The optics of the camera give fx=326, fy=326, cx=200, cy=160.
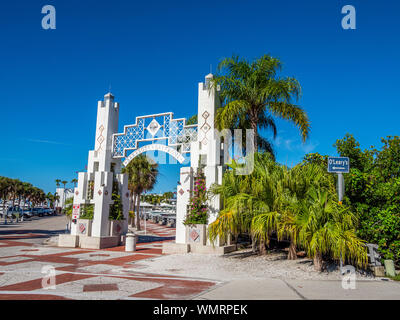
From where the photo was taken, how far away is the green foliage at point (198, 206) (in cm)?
1345

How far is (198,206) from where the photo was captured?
13586 mm

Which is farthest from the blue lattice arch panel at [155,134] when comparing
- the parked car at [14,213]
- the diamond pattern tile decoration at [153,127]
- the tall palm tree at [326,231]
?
the parked car at [14,213]

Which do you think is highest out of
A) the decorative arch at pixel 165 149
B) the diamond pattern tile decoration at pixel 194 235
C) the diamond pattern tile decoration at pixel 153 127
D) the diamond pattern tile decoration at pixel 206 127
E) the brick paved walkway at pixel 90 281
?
the diamond pattern tile decoration at pixel 153 127

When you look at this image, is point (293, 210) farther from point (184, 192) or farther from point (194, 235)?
point (184, 192)

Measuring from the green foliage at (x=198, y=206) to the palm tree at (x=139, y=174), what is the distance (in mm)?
16060

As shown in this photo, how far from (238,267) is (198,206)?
3968 mm

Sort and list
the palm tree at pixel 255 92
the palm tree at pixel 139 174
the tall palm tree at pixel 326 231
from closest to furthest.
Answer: the tall palm tree at pixel 326 231 → the palm tree at pixel 255 92 → the palm tree at pixel 139 174

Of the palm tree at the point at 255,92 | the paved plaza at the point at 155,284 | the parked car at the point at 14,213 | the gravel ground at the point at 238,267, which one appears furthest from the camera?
the parked car at the point at 14,213

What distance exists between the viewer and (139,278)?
27.6 feet

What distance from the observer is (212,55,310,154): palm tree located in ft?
43.5

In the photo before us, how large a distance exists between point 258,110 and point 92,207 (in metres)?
9.79

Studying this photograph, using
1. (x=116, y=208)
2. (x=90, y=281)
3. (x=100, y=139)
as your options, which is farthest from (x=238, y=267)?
(x=100, y=139)

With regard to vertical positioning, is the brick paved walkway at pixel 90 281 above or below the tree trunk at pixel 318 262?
below

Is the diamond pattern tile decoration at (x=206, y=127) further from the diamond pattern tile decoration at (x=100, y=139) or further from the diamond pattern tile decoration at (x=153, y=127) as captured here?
the diamond pattern tile decoration at (x=100, y=139)
